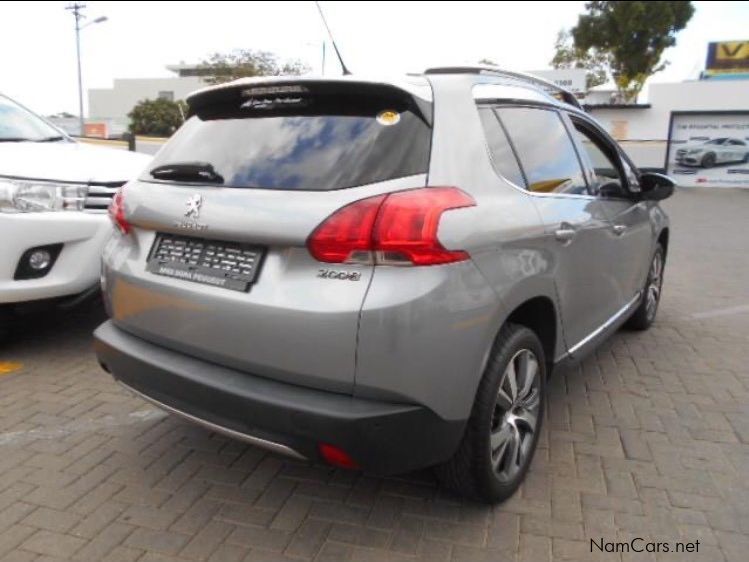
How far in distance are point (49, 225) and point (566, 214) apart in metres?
2.96

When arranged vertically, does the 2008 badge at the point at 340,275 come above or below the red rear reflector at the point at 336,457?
above

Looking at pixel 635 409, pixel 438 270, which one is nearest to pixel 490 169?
pixel 438 270

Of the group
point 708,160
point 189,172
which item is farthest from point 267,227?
point 708,160

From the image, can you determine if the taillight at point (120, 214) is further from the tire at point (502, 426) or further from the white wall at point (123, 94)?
the white wall at point (123, 94)

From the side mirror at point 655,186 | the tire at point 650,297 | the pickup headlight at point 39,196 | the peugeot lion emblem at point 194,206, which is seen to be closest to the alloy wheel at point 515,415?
the peugeot lion emblem at point 194,206

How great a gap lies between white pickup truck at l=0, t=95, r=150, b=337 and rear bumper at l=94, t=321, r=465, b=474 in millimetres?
1862

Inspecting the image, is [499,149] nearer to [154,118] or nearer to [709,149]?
[709,149]

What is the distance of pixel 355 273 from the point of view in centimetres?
215

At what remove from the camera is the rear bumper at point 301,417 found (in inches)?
83.8

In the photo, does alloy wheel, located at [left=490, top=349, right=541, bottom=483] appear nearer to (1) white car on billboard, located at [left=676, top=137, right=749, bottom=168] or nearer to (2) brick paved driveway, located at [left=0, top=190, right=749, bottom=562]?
(2) brick paved driveway, located at [left=0, top=190, right=749, bottom=562]

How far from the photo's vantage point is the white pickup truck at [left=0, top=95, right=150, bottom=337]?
12.8 ft

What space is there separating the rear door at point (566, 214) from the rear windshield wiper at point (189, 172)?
47.8 inches

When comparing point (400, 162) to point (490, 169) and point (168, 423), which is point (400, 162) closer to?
point (490, 169)

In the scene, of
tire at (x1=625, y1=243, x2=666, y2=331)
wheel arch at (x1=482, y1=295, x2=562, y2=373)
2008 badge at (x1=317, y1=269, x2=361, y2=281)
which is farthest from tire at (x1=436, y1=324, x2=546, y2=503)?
tire at (x1=625, y1=243, x2=666, y2=331)
